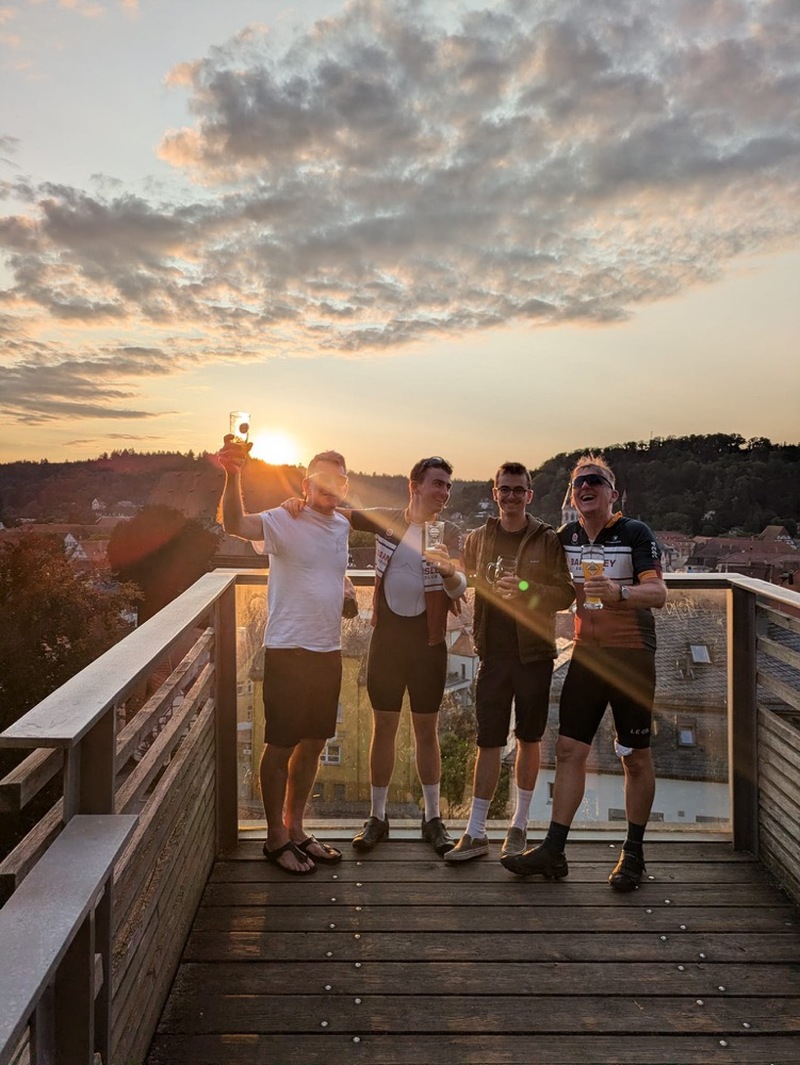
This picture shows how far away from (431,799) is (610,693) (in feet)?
3.25

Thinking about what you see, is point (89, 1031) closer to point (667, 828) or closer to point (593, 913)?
point (593, 913)

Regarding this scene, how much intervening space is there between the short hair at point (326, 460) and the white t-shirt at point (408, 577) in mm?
401

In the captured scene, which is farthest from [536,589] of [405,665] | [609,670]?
[405,665]

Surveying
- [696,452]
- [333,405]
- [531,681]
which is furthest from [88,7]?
[696,452]

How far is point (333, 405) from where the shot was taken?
76.8 feet

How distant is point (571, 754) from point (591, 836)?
670 millimetres

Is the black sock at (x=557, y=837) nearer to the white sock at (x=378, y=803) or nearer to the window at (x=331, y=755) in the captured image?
the white sock at (x=378, y=803)

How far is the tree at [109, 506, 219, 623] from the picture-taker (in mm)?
33625

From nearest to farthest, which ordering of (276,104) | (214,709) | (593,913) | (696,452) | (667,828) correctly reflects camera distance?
(593,913)
(214,709)
(667,828)
(276,104)
(696,452)

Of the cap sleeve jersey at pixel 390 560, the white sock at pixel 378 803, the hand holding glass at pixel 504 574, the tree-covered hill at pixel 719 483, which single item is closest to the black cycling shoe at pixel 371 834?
the white sock at pixel 378 803

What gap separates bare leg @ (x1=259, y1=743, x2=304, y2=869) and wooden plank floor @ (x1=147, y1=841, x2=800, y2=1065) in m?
0.09

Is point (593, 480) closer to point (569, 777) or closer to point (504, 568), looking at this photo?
point (504, 568)

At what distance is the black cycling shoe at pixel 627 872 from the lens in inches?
123

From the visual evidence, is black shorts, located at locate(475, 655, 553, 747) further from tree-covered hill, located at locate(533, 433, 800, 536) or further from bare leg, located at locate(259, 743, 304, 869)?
tree-covered hill, located at locate(533, 433, 800, 536)
